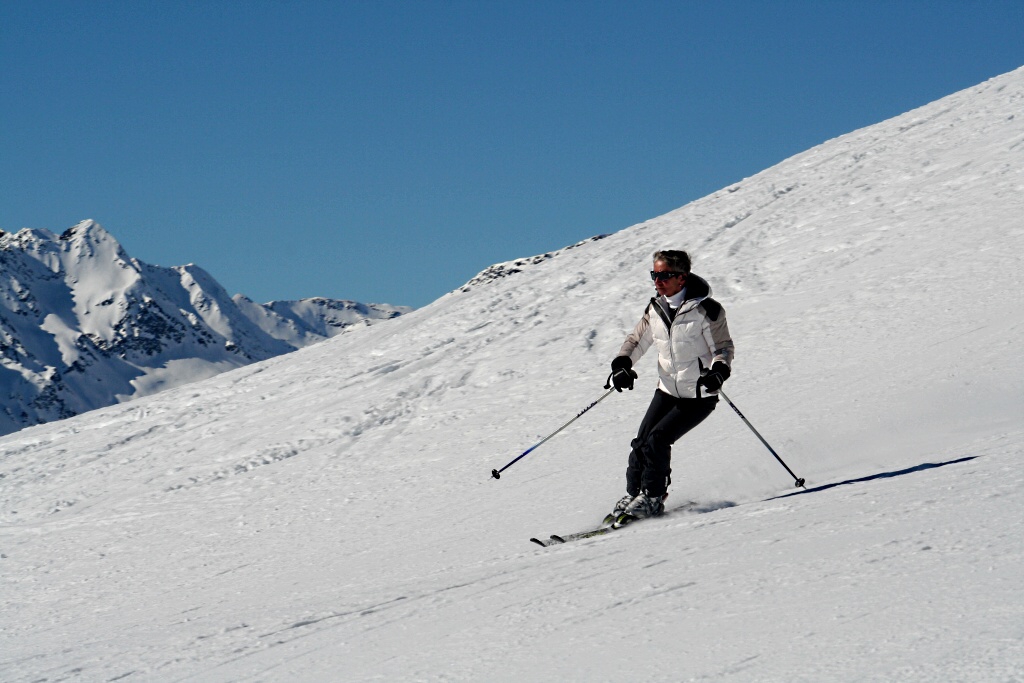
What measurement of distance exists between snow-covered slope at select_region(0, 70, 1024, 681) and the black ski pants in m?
0.31

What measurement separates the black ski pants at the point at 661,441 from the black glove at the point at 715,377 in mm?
251

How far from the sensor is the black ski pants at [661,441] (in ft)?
19.6

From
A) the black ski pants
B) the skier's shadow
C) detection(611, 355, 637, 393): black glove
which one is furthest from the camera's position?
detection(611, 355, 637, 393): black glove

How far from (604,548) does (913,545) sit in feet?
5.70

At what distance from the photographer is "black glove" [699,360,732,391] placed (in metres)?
5.78

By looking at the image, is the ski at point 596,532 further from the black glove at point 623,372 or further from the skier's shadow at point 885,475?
the black glove at point 623,372

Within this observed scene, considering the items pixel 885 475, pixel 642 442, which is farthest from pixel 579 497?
pixel 885 475

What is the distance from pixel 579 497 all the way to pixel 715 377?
1.77m

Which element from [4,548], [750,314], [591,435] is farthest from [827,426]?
[4,548]

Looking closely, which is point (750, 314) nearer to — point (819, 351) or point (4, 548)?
point (819, 351)

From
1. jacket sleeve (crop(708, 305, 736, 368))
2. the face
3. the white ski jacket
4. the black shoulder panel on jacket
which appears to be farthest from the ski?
the face

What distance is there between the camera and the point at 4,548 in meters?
8.74

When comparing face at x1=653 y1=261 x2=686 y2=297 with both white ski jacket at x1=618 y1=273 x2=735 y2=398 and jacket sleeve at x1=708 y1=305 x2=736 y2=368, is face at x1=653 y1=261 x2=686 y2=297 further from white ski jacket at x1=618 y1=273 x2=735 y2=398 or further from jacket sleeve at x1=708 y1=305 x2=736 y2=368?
jacket sleeve at x1=708 y1=305 x2=736 y2=368

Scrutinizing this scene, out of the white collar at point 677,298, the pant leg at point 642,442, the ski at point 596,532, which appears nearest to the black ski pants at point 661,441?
the pant leg at point 642,442
